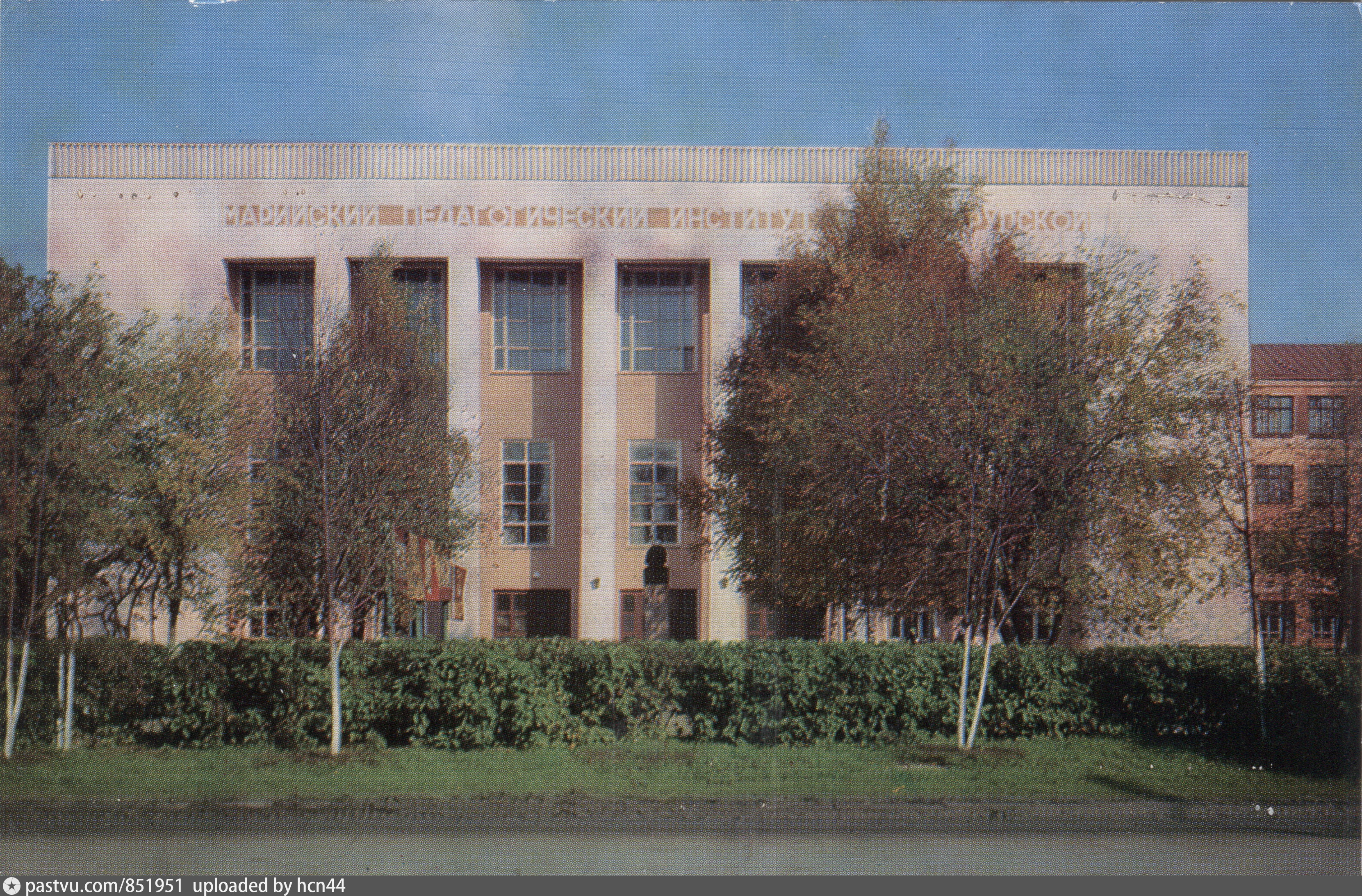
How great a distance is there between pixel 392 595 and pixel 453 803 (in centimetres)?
432

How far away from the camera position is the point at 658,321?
89.8ft

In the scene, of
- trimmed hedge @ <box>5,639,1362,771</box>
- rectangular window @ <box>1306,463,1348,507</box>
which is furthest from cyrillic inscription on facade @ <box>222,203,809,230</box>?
trimmed hedge @ <box>5,639,1362,771</box>

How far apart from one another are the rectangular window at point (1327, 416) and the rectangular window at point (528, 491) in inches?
703

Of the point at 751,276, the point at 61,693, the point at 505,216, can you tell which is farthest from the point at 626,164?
the point at 61,693

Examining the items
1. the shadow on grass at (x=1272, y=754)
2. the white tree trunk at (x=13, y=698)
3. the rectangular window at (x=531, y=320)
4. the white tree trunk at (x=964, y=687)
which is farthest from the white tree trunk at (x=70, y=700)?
the rectangular window at (x=531, y=320)

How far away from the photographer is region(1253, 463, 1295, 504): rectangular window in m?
14.4

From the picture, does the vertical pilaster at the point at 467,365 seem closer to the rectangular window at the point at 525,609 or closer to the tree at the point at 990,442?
the rectangular window at the point at 525,609

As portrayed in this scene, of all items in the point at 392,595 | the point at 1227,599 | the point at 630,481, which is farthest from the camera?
the point at 630,481

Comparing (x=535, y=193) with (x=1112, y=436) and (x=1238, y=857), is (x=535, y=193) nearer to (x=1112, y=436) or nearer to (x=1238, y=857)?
(x=1112, y=436)

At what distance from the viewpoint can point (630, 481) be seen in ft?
88.6

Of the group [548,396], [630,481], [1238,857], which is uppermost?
[548,396]

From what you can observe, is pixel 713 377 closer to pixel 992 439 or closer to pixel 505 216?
pixel 505 216

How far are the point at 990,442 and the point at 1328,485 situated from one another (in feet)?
13.9

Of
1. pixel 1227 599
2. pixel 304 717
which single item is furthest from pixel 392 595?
pixel 1227 599
